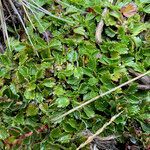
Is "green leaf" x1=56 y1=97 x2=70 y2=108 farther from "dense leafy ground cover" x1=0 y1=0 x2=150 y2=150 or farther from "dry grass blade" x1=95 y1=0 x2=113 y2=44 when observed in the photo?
"dry grass blade" x1=95 y1=0 x2=113 y2=44

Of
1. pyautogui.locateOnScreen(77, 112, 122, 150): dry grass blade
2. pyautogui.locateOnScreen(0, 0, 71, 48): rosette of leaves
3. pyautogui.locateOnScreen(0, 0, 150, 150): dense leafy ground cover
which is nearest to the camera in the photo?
pyautogui.locateOnScreen(77, 112, 122, 150): dry grass blade

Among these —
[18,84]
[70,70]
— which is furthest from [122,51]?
[18,84]

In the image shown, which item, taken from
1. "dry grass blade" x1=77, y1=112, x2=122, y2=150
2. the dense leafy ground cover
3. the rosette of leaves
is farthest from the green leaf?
the rosette of leaves

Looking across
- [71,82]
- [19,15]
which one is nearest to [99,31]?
[71,82]

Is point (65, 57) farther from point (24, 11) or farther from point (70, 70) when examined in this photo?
point (24, 11)

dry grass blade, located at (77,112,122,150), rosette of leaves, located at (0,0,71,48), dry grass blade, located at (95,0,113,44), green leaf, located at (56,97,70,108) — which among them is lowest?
dry grass blade, located at (77,112,122,150)

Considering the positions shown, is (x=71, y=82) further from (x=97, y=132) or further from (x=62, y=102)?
(x=97, y=132)

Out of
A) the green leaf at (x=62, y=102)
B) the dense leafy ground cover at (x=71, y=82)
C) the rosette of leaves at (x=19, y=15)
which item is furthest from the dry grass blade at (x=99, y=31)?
the green leaf at (x=62, y=102)

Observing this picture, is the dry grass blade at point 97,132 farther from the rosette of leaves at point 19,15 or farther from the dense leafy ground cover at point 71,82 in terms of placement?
the rosette of leaves at point 19,15

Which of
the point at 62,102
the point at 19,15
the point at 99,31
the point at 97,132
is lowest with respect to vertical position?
the point at 97,132
